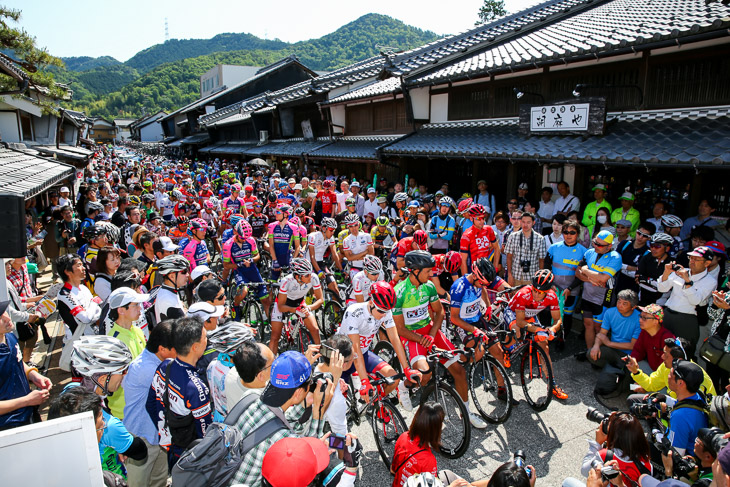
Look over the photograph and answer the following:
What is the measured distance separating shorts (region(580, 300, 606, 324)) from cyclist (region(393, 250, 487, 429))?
111 inches

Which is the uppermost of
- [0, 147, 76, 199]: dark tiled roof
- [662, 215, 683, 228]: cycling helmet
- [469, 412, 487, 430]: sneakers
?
[0, 147, 76, 199]: dark tiled roof

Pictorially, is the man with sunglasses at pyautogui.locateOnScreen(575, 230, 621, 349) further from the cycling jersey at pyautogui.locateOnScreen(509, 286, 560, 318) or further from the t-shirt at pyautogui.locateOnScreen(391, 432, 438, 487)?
the t-shirt at pyautogui.locateOnScreen(391, 432, 438, 487)

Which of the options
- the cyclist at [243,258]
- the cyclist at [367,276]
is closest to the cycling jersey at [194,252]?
the cyclist at [243,258]

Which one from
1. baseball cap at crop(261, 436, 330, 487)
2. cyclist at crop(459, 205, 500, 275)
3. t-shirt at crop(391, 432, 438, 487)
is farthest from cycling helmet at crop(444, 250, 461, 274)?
baseball cap at crop(261, 436, 330, 487)

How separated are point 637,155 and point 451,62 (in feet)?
25.9

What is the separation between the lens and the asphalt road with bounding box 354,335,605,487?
472 cm

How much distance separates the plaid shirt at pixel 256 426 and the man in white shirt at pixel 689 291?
5356mm

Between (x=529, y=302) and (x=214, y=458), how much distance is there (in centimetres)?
473

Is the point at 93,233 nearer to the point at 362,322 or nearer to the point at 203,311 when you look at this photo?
the point at 203,311

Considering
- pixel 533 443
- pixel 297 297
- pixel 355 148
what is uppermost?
pixel 355 148

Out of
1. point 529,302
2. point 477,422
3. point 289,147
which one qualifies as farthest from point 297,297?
point 289,147

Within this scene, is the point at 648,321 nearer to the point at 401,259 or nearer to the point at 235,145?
the point at 401,259

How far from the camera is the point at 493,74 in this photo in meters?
11.2

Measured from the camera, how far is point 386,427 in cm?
505
